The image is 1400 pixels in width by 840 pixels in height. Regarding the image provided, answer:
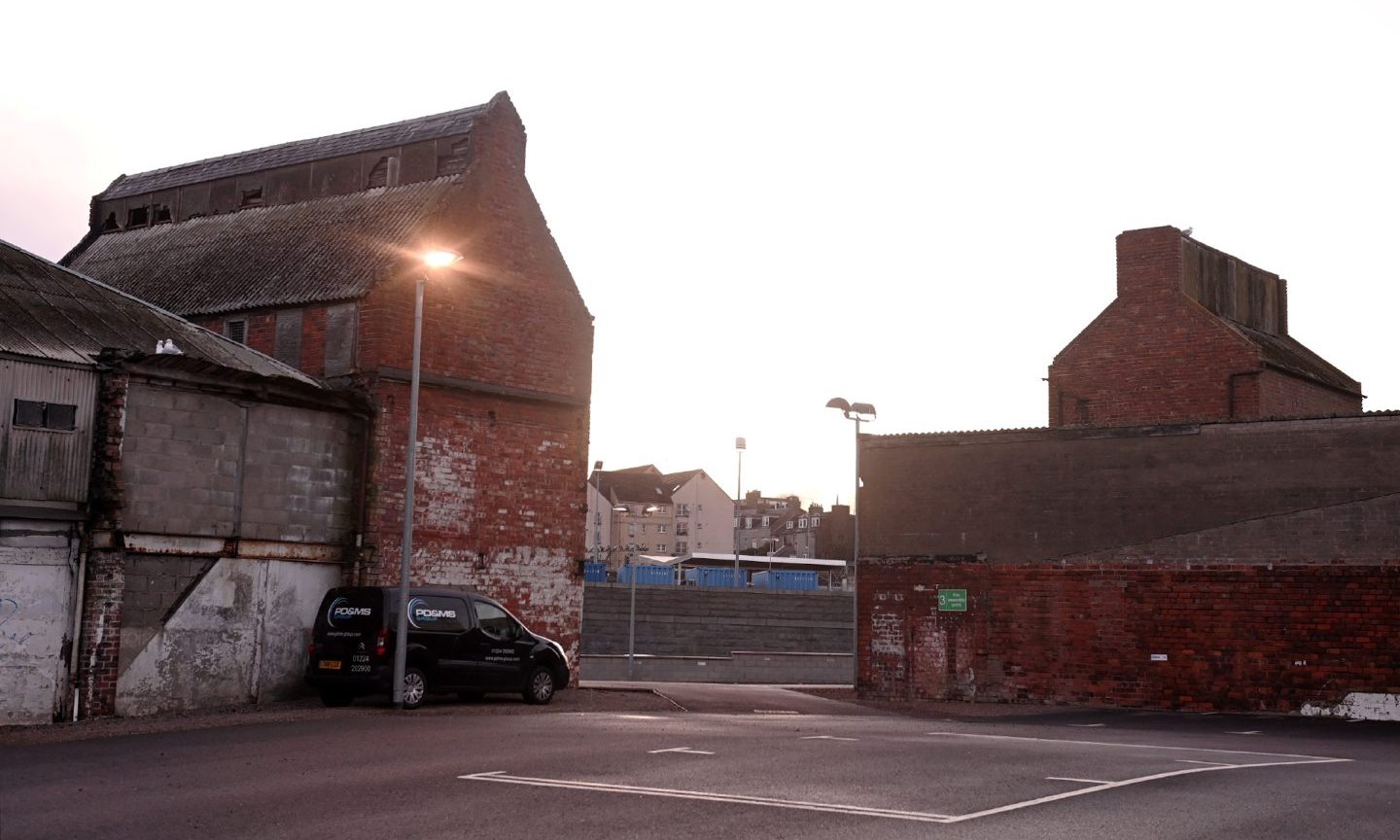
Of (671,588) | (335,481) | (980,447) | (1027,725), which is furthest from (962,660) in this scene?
(671,588)

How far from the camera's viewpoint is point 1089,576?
27.1 m

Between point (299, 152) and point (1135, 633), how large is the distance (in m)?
22.2

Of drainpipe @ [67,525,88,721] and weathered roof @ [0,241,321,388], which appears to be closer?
drainpipe @ [67,525,88,721]

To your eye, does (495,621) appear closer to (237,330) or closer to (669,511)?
(237,330)

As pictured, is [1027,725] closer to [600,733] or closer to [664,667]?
[600,733]

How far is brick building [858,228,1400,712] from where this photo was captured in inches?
976

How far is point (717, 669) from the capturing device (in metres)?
45.7

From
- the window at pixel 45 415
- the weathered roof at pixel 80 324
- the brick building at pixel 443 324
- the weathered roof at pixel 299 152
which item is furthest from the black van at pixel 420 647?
the weathered roof at pixel 299 152

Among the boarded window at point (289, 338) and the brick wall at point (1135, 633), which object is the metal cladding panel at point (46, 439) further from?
the brick wall at point (1135, 633)

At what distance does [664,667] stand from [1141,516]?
2117cm

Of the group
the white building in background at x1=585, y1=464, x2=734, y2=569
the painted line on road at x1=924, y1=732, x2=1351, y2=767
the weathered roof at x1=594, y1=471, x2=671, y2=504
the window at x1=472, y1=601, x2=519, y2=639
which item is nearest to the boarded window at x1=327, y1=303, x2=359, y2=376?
the window at x1=472, y1=601, x2=519, y2=639

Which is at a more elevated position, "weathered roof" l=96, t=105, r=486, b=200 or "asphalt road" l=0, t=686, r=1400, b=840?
"weathered roof" l=96, t=105, r=486, b=200

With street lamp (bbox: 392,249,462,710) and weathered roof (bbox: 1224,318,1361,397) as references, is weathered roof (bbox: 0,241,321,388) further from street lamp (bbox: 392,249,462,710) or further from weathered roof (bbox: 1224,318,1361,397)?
weathered roof (bbox: 1224,318,1361,397)

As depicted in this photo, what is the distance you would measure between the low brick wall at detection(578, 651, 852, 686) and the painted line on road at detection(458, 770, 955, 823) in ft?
103
